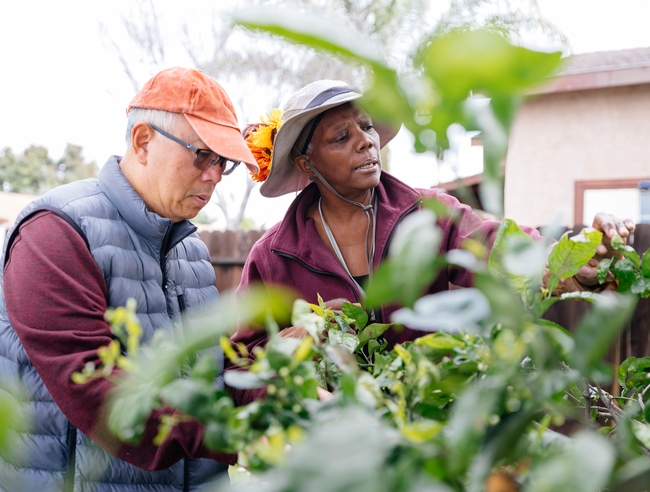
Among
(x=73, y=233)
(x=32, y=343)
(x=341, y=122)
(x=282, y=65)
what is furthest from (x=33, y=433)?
(x=282, y=65)

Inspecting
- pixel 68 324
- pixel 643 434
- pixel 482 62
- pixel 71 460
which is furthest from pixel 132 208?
pixel 482 62

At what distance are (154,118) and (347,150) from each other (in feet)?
2.33

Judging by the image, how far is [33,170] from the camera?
30.7 m

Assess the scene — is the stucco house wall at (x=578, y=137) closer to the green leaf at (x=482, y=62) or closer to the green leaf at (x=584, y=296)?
the green leaf at (x=584, y=296)

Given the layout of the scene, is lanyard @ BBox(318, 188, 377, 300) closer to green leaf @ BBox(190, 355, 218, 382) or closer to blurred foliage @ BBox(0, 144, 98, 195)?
green leaf @ BBox(190, 355, 218, 382)

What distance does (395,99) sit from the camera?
39 centimetres

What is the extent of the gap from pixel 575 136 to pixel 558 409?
8054 mm

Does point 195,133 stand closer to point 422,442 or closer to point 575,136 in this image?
point 422,442

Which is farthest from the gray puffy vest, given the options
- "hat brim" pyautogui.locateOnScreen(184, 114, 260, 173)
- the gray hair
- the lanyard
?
the lanyard

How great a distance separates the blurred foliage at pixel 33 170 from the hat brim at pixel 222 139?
30445 mm

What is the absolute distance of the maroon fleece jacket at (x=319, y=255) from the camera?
2.04 metres

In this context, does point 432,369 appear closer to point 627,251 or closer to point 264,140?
point 627,251

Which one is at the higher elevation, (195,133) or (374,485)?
(195,133)

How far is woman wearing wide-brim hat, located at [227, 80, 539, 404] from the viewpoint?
2.14 meters
